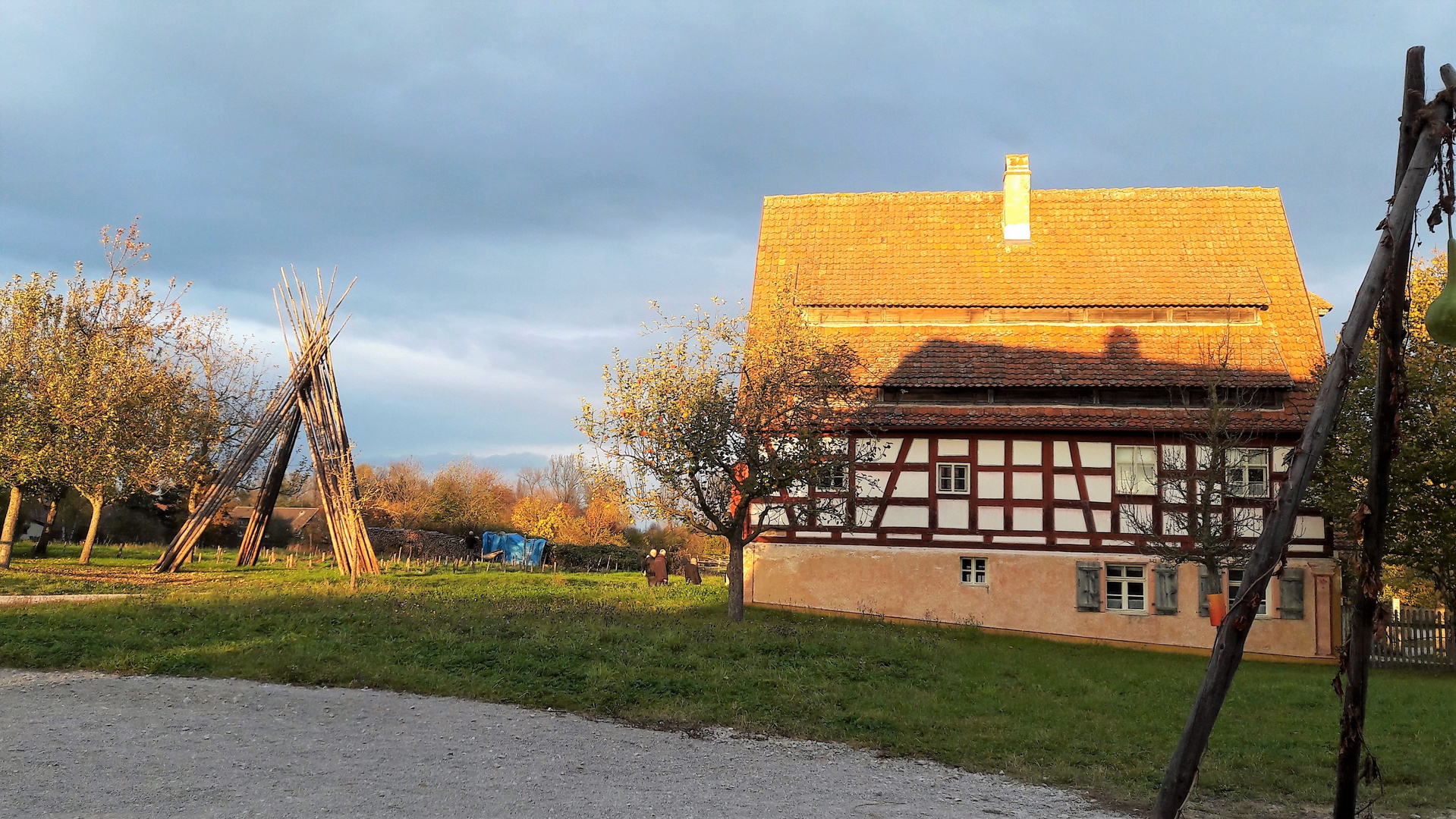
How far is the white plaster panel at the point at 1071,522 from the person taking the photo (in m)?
21.4

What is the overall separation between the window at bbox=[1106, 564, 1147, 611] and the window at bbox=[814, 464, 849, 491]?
19.9ft

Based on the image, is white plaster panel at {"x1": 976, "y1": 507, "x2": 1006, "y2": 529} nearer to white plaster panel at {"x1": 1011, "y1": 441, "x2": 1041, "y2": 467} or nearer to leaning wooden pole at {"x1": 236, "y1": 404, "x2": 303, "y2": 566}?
white plaster panel at {"x1": 1011, "y1": 441, "x2": 1041, "y2": 467}

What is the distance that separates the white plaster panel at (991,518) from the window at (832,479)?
3052 mm

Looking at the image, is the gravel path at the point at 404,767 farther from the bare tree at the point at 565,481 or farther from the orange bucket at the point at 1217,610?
the bare tree at the point at 565,481

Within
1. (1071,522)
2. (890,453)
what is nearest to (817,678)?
(890,453)

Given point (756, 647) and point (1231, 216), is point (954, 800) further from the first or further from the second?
point (1231, 216)

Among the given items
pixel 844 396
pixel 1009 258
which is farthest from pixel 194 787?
pixel 1009 258

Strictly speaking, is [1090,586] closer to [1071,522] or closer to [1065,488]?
[1071,522]

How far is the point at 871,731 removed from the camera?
10891mm

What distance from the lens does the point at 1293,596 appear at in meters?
20.8

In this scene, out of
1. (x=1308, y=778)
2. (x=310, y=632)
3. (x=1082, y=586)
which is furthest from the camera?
(x=1082, y=586)

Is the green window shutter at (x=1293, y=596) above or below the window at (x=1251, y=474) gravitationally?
below

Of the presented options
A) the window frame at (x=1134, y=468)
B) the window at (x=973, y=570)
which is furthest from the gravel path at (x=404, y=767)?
the window frame at (x=1134, y=468)

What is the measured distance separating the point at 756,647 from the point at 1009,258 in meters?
14.7
